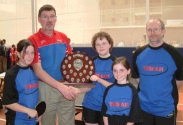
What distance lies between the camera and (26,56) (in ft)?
6.97

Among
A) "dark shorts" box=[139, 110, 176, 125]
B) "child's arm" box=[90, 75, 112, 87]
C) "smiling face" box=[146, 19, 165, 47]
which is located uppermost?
"smiling face" box=[146, 19, 165, 47]

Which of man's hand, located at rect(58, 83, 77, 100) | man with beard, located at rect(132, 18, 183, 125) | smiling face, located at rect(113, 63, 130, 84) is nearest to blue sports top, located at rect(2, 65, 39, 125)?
man's hand, located at rect(58, 83, 77, 100)

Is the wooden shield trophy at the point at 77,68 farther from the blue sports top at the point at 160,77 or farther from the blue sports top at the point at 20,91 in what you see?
the blue sports top at the point at 160,77

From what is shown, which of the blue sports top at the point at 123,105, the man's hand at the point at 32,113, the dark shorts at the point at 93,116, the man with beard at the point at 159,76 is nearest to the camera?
the blue sports top at the point at 123,105

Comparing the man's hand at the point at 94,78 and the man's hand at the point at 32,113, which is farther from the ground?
the man's hand at the point at 94,78

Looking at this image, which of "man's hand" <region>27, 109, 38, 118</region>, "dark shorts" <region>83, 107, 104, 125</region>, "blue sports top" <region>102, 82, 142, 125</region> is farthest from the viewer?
"dark shorts" <region>83, 107, 104, 125</region>

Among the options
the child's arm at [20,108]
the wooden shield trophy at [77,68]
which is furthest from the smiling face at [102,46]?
the child's arm at [20,108]

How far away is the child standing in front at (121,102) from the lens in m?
1.98

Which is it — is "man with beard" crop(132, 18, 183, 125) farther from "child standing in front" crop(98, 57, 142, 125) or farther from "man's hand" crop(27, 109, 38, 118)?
"man's hand" crop(27, 109, 38, 118)

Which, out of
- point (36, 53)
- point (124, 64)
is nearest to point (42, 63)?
point (36, 53)

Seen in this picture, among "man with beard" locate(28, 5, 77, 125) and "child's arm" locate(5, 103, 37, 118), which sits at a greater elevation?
"man with beard" locate(28, 5, 77, 125)

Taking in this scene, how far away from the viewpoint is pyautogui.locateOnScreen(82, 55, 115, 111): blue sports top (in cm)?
227

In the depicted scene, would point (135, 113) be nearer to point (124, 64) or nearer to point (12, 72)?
point (124, 64)

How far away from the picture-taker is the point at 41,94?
2.45 metres
